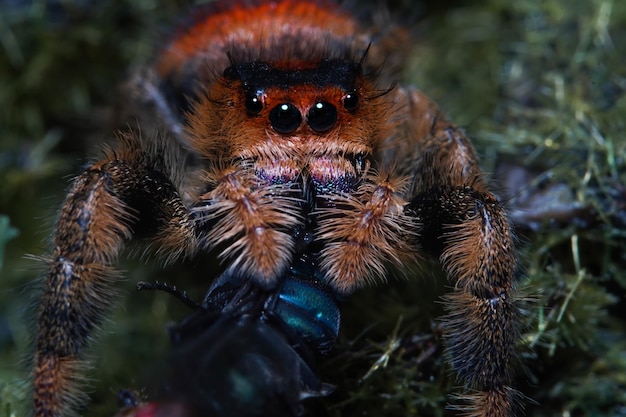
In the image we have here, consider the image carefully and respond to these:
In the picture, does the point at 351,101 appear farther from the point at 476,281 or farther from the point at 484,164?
the point at 484,164

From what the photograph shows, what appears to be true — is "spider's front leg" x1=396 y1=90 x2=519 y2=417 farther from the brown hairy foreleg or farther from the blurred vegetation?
the blurred vegetation

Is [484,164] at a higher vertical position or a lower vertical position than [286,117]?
lower

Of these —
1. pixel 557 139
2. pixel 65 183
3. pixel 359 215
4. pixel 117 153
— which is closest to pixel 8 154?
pixel 65 183

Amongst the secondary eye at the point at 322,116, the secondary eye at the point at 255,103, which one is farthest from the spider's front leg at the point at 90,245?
A: the secondary eye at the point at 322,116

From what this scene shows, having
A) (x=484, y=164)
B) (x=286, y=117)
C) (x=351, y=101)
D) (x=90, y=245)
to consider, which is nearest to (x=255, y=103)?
(x=286, y=117)

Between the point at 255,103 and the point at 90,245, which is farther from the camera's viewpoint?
the point at 255,103

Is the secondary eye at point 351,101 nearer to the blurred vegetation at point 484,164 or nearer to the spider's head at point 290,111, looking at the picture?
the spider's head at point 290,111

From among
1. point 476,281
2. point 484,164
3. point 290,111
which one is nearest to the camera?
point 476,281

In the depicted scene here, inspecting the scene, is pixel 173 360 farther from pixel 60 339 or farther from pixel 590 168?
pixel 590 168
